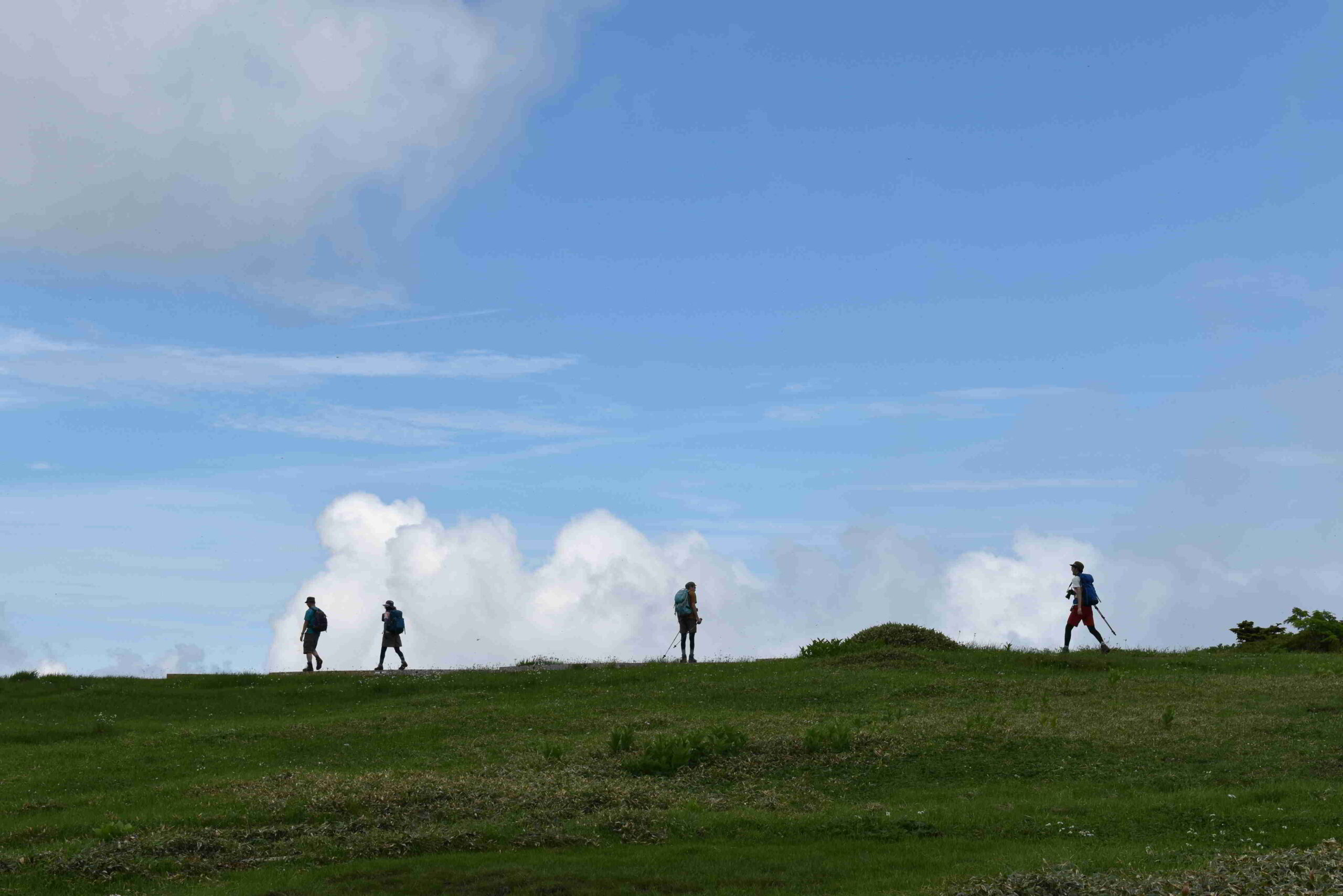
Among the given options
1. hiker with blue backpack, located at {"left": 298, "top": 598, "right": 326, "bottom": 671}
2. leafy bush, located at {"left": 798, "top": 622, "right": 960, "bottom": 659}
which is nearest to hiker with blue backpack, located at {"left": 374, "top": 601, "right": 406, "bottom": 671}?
hiker with blue backpack, located at {"left": 298, "top": 598, "right": 326, "bottom": 671}

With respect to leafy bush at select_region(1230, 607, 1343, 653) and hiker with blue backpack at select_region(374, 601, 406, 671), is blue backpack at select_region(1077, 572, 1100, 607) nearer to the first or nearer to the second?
leafy bush at select_region(1230, 607, 1343, 653)

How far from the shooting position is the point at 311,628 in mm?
44219

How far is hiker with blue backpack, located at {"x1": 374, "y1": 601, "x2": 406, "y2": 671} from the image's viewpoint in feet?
145

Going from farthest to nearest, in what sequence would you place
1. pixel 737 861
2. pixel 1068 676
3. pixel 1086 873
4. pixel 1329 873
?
pixel 1068 676 < pixel 737 861 < pixel 1086 873 < pixel 1329 873

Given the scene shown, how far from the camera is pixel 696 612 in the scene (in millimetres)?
43781

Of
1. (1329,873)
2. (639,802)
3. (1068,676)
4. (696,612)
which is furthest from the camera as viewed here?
(696,612)

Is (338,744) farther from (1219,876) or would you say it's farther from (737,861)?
(1219,876)

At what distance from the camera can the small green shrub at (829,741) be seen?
87.8 feet

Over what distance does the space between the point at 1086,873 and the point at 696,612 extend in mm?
26387

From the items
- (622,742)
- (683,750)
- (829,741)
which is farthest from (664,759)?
(829,741)

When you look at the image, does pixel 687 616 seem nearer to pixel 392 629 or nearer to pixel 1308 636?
pixel 392 629

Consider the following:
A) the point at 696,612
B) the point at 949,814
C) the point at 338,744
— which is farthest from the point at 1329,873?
the point at 696,612

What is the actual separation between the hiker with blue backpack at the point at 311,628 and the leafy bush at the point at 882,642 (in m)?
15.7

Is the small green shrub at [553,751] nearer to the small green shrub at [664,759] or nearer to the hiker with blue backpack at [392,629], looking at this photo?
the small green shrub at [664,759]
